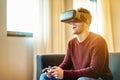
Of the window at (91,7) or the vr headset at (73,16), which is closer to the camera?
the vr headset at (73,16)

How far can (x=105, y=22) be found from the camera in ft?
10.7

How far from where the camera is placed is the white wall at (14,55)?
2.45m

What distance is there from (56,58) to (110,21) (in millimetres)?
1497

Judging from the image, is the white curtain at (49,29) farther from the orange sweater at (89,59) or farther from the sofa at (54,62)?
the orange sweater at (89,59)

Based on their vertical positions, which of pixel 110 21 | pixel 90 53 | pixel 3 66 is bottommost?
pixel 3 66

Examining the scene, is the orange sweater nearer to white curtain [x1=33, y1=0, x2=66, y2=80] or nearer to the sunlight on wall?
white curtain [x1=33, y1=0, x2=66, y2=80]

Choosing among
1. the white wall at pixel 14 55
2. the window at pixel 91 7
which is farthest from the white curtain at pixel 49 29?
the window at pixel 91 7

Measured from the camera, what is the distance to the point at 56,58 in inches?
85.5

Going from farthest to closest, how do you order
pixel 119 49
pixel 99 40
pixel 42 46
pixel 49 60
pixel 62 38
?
pixel 119 49, pixel 62 38, pixel 42 46, pixel 49 60, pixel 99 40

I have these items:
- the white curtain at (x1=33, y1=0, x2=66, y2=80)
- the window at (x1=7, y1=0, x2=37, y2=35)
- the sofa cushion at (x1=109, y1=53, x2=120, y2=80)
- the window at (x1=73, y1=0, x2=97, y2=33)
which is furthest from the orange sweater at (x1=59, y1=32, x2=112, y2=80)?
the window at (x1=73, y1=0, x2=97, y2=33)

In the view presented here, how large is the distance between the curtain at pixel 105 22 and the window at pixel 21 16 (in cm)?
114

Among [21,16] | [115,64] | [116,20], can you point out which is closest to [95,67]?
[115,64]

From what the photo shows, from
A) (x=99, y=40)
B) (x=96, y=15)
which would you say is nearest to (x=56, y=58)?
(x=99, y=40)

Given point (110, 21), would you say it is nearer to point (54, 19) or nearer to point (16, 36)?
point (54, 19)
